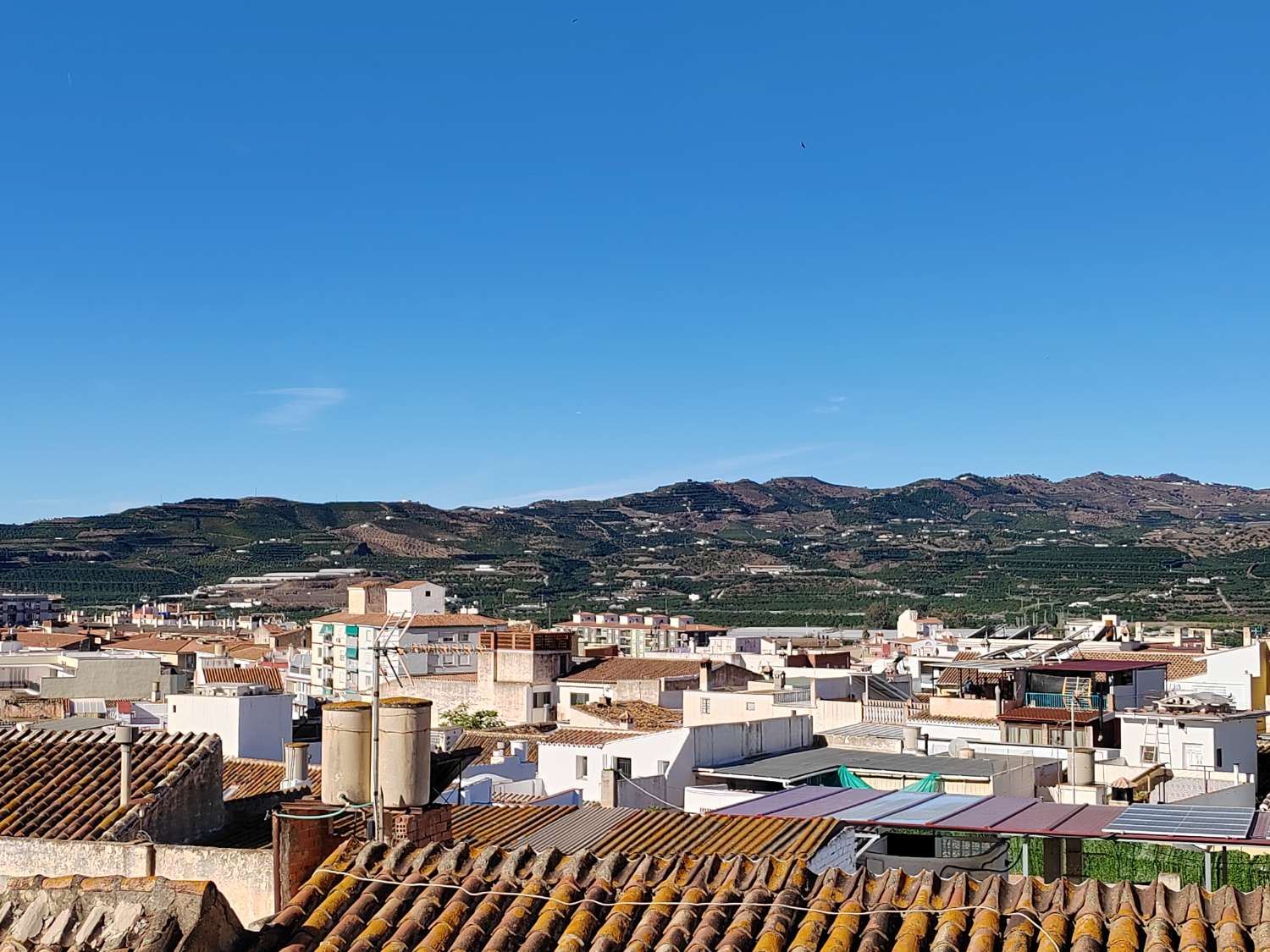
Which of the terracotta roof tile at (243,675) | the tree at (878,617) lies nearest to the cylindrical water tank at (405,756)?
the terracotta roof tile at (243,675)

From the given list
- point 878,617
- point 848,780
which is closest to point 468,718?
point 848,780

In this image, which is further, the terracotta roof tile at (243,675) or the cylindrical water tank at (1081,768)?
the terracotta roof tile at (243,675)

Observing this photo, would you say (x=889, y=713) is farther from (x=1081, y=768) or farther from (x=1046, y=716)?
(x=1081, y=768)

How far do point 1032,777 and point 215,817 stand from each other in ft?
42.2

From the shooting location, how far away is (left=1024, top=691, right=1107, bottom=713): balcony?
30.4 m

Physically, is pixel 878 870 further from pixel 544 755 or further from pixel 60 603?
pixel 60 603

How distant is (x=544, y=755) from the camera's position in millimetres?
24188

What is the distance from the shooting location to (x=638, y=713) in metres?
35.7

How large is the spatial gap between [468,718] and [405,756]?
34629mm

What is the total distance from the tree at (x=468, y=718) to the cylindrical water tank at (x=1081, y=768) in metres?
21.2

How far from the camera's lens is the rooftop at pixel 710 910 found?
16.8ft

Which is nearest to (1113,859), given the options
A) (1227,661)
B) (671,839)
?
(671,839)

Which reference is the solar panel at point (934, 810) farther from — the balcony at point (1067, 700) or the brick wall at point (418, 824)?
the balcony at point (1067, 700)

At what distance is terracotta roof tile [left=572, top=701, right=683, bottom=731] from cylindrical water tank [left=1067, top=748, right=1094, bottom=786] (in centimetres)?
1134
